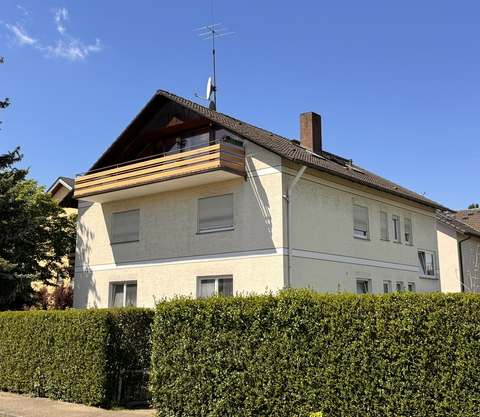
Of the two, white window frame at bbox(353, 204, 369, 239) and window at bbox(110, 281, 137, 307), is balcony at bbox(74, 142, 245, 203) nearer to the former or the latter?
window at bbox(110, 281, 137, 307)

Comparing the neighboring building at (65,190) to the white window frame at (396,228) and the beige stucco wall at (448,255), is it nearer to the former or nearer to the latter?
the white window frame at (396,228)

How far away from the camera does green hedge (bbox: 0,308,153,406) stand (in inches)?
461

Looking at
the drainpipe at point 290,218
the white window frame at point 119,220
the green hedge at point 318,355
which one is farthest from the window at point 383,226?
the green hedge at point 318,355

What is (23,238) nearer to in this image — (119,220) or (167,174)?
(119,220)

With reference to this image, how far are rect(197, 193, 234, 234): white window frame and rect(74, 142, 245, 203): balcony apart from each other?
23.2 inches

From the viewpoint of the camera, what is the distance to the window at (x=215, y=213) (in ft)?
57.2

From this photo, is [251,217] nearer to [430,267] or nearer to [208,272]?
[208,272]

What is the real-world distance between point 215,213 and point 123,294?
5255mm

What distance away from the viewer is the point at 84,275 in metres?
21.3

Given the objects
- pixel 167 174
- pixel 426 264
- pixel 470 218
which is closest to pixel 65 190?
pixel 167 174

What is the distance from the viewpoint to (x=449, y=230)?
1216 inches

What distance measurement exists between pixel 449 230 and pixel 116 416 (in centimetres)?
2524

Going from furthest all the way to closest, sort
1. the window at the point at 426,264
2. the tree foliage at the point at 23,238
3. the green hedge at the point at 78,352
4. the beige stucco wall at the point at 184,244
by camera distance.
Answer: the window at the point at 426,264 < the tree foliage at the point at 23,238 < the beige stucco wall at the point at 184,244 < the green hedge at the point at 78,352

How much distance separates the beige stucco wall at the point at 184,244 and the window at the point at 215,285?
9.1 inches
